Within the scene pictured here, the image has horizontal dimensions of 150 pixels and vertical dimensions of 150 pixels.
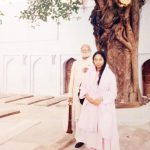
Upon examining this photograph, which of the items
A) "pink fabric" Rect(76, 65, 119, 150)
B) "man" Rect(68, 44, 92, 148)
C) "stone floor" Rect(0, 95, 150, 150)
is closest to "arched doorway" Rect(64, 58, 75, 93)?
"stone floor" Rect(0, 95, 150, 150)

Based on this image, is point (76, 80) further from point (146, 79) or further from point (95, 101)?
point (146, 79)

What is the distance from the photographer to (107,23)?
370 inches

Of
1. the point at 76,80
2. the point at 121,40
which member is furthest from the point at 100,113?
the point at 121,40

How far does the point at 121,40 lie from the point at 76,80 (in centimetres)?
342

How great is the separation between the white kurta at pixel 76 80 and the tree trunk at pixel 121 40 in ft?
10.8

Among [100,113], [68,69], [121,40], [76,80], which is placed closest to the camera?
[100,113]

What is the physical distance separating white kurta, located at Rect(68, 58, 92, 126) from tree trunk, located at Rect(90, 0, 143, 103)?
330cm

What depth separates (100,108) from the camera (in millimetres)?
5062

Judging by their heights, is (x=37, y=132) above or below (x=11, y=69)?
below

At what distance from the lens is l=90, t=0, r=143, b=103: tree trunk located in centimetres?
939

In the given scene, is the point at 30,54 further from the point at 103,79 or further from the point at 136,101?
the point at 103,79

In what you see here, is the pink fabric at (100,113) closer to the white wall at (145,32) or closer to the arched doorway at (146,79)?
the white wall at (145,32)

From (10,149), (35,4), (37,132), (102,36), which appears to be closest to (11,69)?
(35,4)

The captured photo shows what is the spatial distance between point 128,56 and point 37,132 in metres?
3.67
